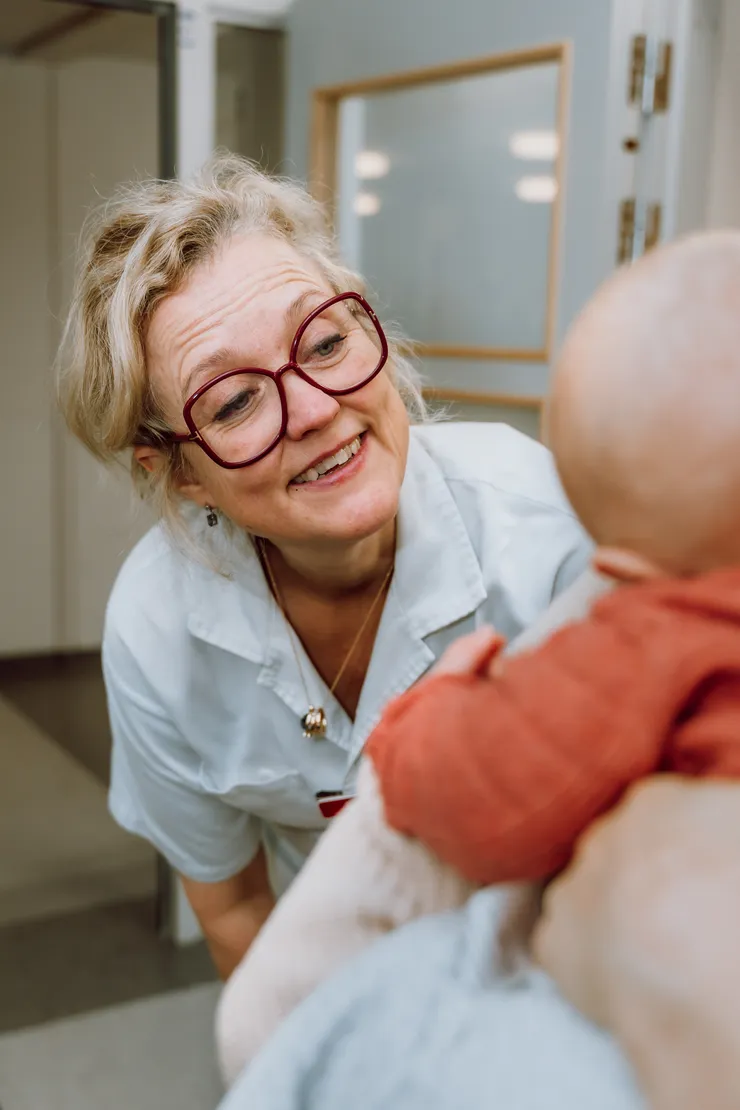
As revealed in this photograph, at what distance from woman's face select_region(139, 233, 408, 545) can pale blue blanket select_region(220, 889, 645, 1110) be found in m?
0.51

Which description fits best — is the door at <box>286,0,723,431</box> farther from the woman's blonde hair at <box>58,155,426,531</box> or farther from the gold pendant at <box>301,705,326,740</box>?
the gold pendant at <box>301,705,326,740</box>

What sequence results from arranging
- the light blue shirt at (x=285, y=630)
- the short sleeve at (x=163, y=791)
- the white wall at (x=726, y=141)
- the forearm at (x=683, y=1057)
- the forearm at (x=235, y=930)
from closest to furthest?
the forearm at (x=683, y=1057)
the light blue shirt at (x=285, y=630)
the short sleeve at (x=163, y=791)
the forearm at (x=235, y=930)
the white wall at (x=726, y=141)

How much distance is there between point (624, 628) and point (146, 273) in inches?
28.4

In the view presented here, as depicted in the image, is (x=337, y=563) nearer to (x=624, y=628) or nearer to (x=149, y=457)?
(x=149, y=457)

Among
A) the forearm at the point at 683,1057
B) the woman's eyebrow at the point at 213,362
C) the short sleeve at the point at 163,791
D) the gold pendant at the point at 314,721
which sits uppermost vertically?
the woman's eyebrow at the point at 213,362

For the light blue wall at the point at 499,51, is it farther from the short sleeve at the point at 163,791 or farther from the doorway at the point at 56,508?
the short sleeve at the point at 163,791

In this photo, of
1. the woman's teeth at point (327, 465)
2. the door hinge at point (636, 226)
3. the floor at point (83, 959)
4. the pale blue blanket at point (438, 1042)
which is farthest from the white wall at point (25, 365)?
the pale blue blanket at point (438, 1042)

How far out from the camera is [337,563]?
3.85ft

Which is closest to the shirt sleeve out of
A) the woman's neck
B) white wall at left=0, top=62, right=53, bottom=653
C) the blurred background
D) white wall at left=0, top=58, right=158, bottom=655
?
the woman's neck

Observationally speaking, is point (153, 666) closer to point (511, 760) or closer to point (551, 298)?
point (511, 760)

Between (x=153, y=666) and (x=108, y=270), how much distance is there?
0.43 meters

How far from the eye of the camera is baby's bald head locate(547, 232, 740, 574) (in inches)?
19.8

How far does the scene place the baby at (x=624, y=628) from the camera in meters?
0.50

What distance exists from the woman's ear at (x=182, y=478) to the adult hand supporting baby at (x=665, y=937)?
2.58 ft
